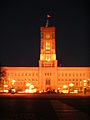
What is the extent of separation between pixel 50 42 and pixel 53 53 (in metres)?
5.91

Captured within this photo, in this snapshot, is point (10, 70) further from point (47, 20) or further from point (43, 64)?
point (47, 20)

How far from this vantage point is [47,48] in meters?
123

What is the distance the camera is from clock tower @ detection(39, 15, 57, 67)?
396 feet

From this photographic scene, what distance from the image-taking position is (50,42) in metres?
124
